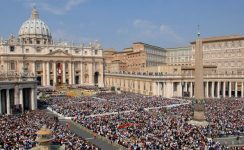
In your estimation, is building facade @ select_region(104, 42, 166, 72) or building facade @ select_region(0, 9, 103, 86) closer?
building facade @ select_region(0, 9, 103, 86)

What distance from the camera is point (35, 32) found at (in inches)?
4715

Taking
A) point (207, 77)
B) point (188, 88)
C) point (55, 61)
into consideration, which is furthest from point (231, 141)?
point (55, 61)

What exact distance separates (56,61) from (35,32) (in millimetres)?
30272

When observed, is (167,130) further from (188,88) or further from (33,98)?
(188,88)

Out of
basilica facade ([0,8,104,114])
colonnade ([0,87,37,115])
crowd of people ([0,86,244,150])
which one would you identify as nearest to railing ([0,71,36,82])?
colonnade ([0,87,37,115])

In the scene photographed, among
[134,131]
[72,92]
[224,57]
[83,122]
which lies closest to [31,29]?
[72,92]

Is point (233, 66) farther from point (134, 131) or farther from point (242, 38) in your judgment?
point (134, 131)

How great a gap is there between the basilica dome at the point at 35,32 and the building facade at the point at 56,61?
66.6 ft

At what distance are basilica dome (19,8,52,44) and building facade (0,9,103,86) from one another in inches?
799

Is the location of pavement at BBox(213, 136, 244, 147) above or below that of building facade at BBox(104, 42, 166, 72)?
below

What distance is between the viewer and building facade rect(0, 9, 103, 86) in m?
87.7

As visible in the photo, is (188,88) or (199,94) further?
(188,88)

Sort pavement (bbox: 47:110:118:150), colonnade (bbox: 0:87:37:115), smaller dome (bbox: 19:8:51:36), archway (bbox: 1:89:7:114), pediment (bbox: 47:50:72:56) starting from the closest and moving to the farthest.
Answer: pavement (bbox: 47:110:118:150) < colonnade (bbox: 0:87:37:115) < archway (bbox: 1:89:7:114) < pediment (bbox: 47:50:72:56) < smaller dome (bbox: 19:8:51:36)

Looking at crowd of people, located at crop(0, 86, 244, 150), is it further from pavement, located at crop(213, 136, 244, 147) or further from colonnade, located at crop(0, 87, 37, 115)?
colonnade, located at crop(0, 87, 37, 115)
